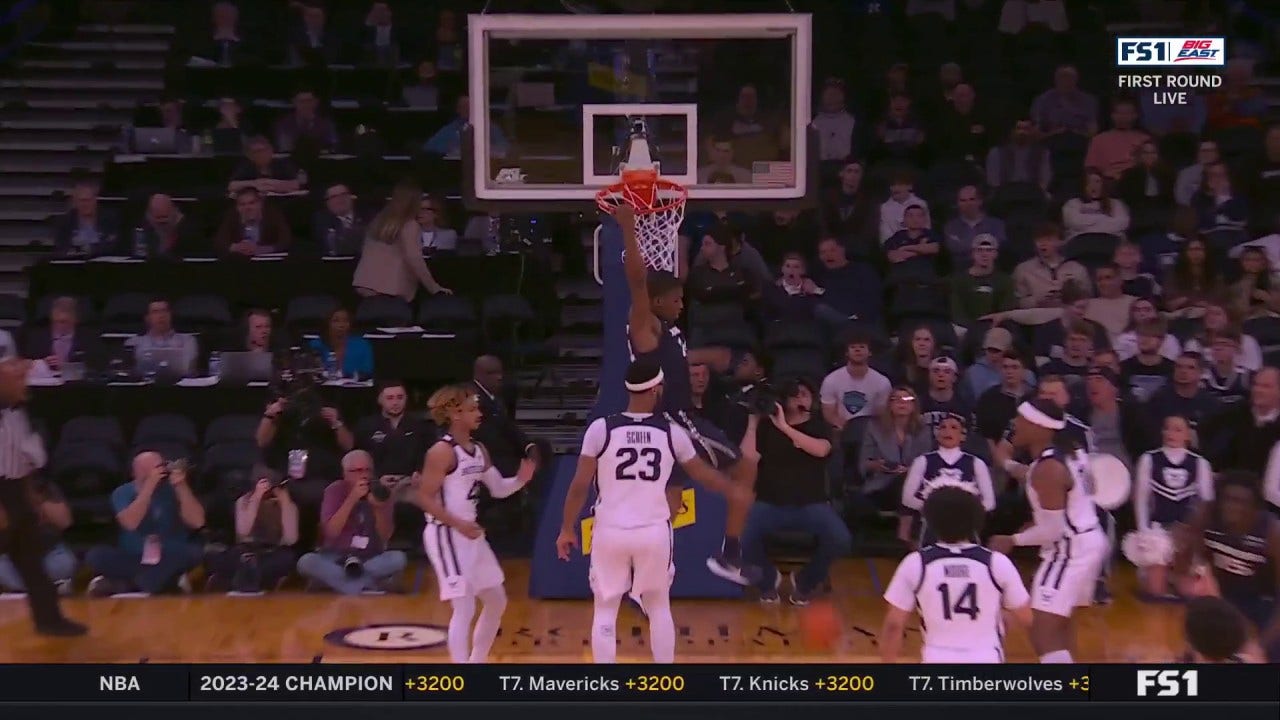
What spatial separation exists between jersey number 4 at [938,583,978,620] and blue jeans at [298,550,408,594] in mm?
3936

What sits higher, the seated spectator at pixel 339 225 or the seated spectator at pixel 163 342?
the seated spectator at pixel 339 225

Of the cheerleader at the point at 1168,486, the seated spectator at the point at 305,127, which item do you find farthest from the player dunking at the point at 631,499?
the seated spectator at the point at 305,127

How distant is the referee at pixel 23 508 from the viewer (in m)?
8.96

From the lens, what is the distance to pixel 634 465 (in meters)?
A: 7.87

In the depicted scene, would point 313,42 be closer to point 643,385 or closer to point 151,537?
point 151,537

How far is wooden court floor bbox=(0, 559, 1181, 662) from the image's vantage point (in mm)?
8508

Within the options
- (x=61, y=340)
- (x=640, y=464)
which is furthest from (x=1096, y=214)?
(x=61, y=340)

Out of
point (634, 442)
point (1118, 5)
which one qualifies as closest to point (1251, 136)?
point (1118, 5)

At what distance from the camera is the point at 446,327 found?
35.6 feet

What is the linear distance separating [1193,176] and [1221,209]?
0.46 meters

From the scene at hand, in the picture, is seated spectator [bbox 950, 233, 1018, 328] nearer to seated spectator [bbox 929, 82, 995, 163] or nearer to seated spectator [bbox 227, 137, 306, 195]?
seated spectator [bbox 929, 82, 995, 163]

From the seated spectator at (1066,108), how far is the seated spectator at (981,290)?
1.87m

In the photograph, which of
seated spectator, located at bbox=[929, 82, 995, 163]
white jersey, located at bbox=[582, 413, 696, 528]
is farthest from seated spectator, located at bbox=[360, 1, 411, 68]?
white jersey, located at bbox=[582, 413, 696, 528]

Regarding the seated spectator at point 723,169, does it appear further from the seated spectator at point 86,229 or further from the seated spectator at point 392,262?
the seated spectator at point 86,229
